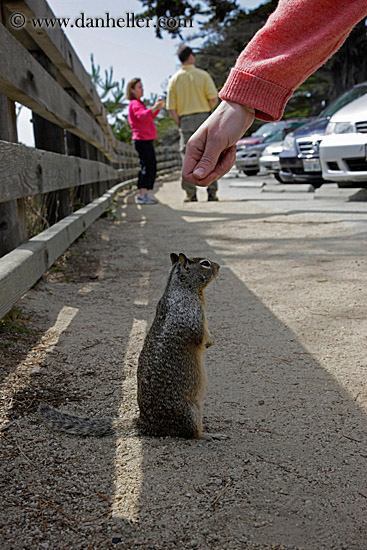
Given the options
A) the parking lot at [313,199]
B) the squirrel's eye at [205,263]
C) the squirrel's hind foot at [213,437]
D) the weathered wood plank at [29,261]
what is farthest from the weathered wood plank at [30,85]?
the parking lot at [313,199]

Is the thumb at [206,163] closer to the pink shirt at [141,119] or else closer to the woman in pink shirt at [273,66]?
the woman in pink shirt at [273,66]

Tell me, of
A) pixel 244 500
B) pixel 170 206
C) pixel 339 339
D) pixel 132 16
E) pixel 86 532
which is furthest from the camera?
pixel 170 206

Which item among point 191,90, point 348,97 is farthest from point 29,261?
point 348,97

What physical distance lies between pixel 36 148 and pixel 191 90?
19.8ft

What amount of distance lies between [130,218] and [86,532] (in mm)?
7662

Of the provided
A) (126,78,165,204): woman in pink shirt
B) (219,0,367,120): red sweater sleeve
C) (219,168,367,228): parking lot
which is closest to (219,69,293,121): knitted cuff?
(219,0,367,120): red sweater sleeve

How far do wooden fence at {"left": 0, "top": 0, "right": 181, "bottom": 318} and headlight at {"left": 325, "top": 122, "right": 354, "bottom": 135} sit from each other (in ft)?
14.3

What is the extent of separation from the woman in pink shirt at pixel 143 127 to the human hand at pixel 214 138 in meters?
8.79

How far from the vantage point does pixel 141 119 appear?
1055 cm

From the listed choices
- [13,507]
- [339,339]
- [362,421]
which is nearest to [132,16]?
[339,339]

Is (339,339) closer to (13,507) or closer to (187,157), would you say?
(187,157)

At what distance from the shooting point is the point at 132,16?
501cm

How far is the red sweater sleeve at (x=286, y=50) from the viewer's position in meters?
1.65

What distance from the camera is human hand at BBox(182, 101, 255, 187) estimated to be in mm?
1766
